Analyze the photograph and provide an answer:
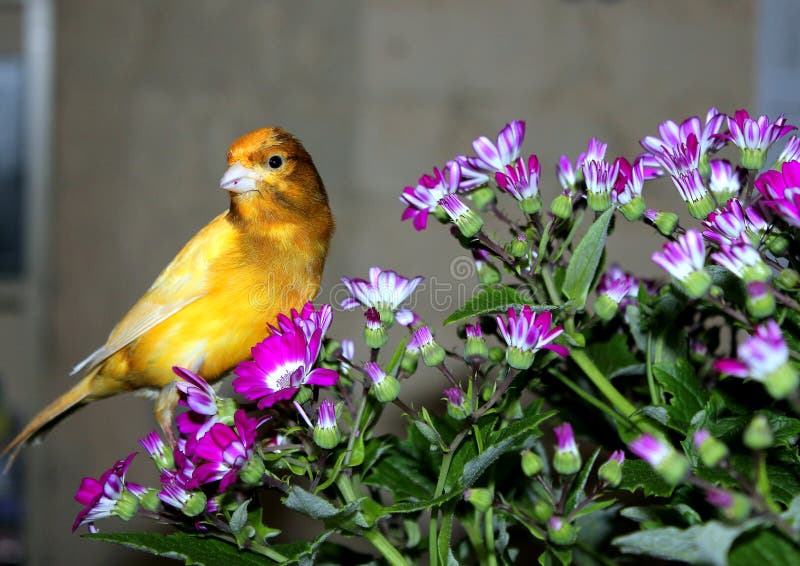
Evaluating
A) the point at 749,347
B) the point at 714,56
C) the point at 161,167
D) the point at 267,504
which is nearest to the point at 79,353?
the point at 161,167

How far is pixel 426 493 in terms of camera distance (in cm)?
65

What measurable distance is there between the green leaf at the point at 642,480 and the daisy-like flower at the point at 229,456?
0.23 meters

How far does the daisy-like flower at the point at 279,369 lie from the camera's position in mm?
541

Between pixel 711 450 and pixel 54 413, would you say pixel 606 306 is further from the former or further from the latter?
pixel 54 413

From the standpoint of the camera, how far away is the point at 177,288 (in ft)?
3.05

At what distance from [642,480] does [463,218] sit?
21 centimetres

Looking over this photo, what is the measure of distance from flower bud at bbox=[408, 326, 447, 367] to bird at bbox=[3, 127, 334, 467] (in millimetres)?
327

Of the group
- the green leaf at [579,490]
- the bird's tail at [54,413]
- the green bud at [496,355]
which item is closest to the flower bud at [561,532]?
the green leaf at [579,490]

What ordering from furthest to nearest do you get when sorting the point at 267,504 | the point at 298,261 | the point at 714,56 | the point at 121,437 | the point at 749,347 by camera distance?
the point at 121,437 < the point at 714,56 < the point at 267,504 < the point at 298,261 < the point at 749,347

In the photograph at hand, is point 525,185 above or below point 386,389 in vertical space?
above

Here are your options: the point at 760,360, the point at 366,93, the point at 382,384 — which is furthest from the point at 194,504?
the point at 366,93

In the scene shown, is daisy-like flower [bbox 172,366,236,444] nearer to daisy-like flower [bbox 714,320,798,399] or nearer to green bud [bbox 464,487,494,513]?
green bud [bbox 464,487,494,513]

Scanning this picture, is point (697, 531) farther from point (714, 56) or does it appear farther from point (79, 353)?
point (79, 353)

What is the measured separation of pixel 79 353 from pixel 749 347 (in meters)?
→ 1.96
